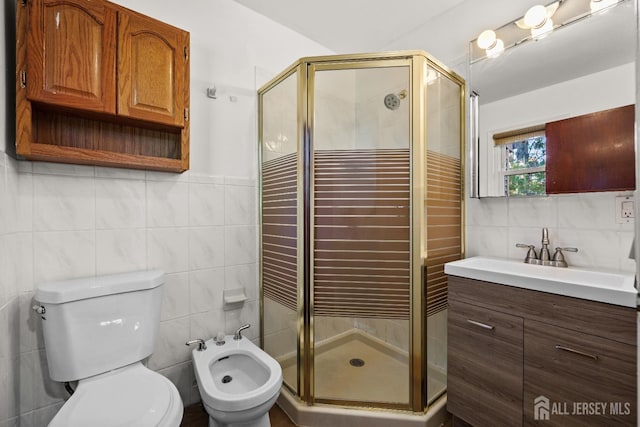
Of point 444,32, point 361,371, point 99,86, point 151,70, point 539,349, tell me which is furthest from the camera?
point 444,32

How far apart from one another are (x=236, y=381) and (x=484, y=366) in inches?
49.6

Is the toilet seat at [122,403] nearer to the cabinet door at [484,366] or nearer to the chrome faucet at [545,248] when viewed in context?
the cabinet door at [484,366]

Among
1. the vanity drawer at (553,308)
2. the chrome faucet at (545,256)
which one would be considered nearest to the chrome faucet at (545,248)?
the chrome faucet at (545,256)

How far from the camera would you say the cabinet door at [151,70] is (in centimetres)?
142

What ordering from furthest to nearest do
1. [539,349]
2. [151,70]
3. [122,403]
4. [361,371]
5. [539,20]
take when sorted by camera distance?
[361,371]
[539,20]
[151,70]
[539,349]
[122,403]

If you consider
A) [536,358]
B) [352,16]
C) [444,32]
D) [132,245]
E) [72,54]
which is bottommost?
[536,358]

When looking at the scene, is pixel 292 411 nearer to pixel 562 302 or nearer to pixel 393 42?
pixel 562 302

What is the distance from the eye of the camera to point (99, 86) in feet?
4.44


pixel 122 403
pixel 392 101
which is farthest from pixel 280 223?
pixel 122 403

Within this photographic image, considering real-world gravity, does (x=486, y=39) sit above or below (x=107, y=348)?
above

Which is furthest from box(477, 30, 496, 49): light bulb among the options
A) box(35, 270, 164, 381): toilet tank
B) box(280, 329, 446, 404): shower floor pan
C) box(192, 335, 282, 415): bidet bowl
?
box(35, 270, 164, 381): toilet tank

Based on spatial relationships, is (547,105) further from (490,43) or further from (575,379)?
(575,379)

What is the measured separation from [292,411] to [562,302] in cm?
144

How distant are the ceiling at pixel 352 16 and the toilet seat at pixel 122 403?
7.36ft
